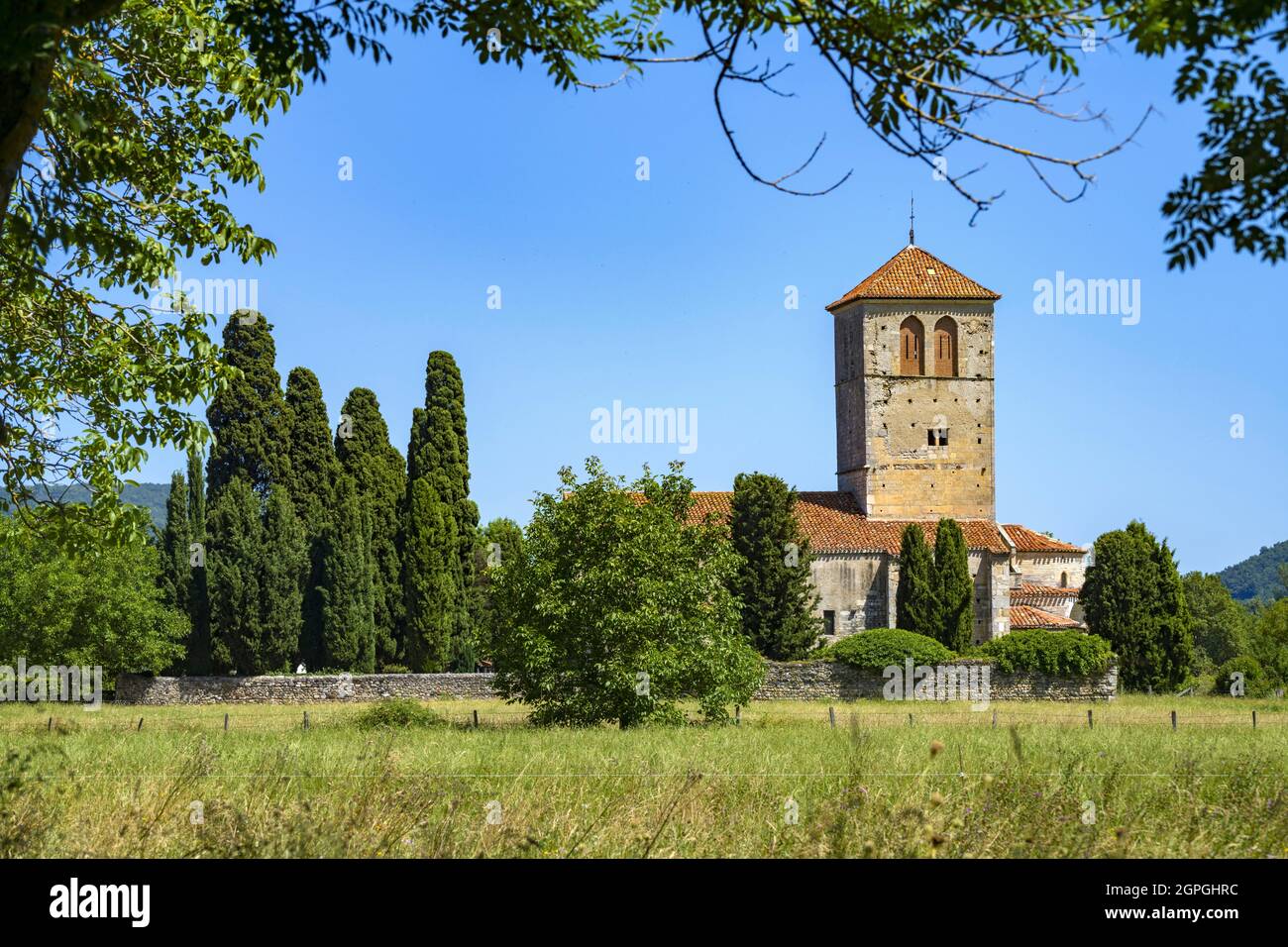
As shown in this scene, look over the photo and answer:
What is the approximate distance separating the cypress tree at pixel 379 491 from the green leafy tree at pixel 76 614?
8.00m

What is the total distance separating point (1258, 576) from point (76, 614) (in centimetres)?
16777

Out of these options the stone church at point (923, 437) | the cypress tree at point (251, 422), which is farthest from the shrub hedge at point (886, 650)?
the cypress tree at point (251, 422)

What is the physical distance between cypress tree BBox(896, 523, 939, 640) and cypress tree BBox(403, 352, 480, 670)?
16.3 metres

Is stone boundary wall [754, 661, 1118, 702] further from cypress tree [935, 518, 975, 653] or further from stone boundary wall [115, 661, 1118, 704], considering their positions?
cypress tree [935, 518, 975, 653]

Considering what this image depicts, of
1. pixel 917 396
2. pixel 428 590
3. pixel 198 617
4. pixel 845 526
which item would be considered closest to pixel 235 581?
pixel 198 617

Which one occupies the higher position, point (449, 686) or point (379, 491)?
point (379, 491)

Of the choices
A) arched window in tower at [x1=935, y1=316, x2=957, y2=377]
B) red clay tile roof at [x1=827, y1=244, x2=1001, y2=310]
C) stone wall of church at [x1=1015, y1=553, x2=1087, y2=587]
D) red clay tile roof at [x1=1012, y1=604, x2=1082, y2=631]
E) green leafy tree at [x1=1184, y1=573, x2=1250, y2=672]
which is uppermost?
red clay tile roof at [x1=827, y1=244, x2=1001, y2=310]

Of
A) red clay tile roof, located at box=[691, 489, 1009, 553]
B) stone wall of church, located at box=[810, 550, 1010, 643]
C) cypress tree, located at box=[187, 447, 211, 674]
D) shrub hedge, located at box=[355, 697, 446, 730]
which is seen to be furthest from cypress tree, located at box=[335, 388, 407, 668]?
shrub hedge, located at box=[355, 697, 446, 730]

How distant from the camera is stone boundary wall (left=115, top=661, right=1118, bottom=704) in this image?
1655 inches

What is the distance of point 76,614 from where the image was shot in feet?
135

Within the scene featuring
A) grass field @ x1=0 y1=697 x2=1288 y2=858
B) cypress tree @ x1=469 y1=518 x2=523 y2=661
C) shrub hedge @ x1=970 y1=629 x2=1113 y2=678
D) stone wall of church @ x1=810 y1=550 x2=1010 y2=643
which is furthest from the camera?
stone wall of church @ x1=810 y1=550 x2=1010 y2=643

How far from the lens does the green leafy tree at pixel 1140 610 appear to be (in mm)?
48938

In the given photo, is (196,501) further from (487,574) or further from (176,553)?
(487,574)
